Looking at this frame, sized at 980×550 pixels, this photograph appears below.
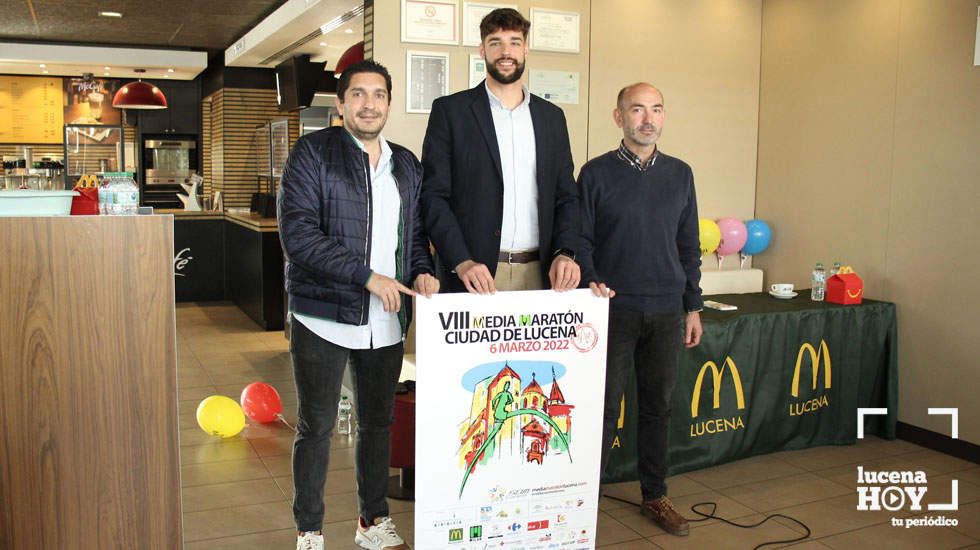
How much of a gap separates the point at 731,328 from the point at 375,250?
207 centimetres

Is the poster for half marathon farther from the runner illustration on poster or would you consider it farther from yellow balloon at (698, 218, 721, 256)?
yellow balloon at (698, 218, 721, 256)

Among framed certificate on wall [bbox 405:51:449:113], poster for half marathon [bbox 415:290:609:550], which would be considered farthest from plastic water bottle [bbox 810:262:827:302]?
poster for half marathon [bbox 415:290:609:550]

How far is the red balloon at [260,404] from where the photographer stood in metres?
4.97

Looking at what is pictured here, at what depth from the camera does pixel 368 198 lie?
9.41 ft

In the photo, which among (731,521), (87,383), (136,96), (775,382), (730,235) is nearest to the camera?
(87,383)

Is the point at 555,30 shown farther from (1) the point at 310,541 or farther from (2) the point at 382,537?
(1) the point at 310,541

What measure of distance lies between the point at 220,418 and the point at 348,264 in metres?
2.30

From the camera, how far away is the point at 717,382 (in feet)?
13.9

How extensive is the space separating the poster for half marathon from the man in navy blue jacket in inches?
A: 9.0

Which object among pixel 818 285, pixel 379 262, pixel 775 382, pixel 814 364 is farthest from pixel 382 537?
pixel 818 285

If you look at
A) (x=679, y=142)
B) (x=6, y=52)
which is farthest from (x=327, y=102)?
(x=679, y=142)

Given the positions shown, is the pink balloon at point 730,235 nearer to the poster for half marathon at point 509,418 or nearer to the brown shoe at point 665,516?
the brown shoe at point 665,516

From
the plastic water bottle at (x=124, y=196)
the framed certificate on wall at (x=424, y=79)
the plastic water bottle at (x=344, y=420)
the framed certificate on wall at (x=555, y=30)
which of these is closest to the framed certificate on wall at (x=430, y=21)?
the framed certificate on wall at (x=424, y=79)

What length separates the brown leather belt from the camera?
3021mm
